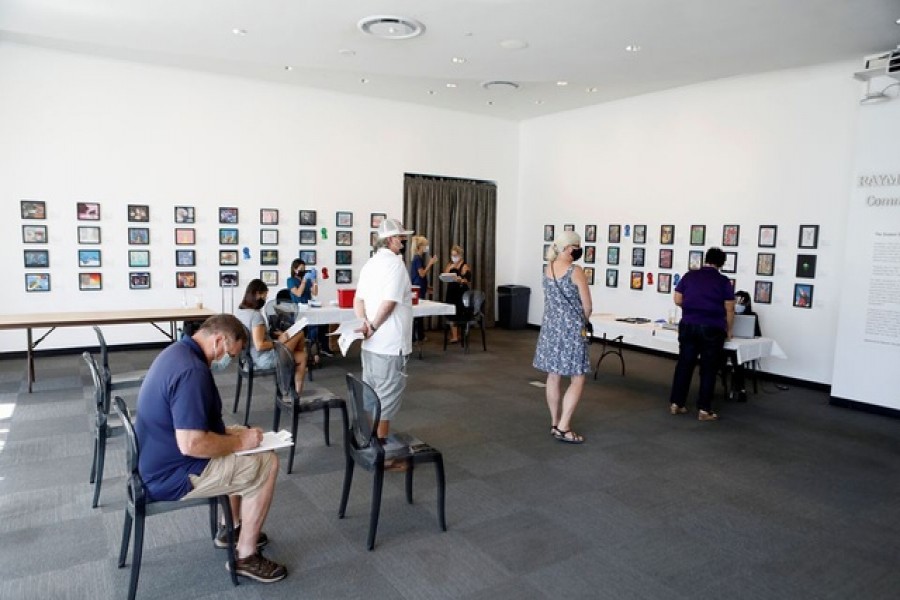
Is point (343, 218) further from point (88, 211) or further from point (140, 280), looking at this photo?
point (88, 211)

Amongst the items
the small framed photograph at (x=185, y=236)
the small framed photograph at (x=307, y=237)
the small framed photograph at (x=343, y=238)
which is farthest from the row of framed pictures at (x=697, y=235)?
the small framed photograph at (x=185, y=236)

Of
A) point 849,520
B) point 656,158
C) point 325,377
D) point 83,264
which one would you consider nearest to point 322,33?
point 325,377

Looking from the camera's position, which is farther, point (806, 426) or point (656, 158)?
point (656, 158)

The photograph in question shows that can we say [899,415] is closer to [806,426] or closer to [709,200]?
[806,426]

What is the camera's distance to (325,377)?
250 inches

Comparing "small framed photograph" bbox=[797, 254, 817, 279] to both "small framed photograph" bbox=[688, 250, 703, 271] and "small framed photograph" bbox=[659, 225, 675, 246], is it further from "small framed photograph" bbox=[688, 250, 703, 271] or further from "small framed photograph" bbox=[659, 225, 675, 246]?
"small framed photograph" bbox=[659, 225, 675, 246]

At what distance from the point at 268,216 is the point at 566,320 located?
16.9 ft

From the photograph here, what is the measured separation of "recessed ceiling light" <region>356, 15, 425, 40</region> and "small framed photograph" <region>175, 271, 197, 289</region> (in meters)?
4.04

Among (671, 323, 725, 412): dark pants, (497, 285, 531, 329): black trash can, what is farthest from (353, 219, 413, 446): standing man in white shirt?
(497, 285, 531, 329): black trash can

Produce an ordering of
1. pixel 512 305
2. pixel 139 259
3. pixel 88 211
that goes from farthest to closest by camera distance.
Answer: pixel 512 305 → pixel 139 259 → pixel 88 211

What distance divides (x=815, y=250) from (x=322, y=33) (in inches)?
219

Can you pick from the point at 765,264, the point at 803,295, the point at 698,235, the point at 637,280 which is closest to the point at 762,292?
the point at 765,264

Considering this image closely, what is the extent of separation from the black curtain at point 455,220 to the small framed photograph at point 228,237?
2.59 meters

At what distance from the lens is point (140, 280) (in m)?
7.35
